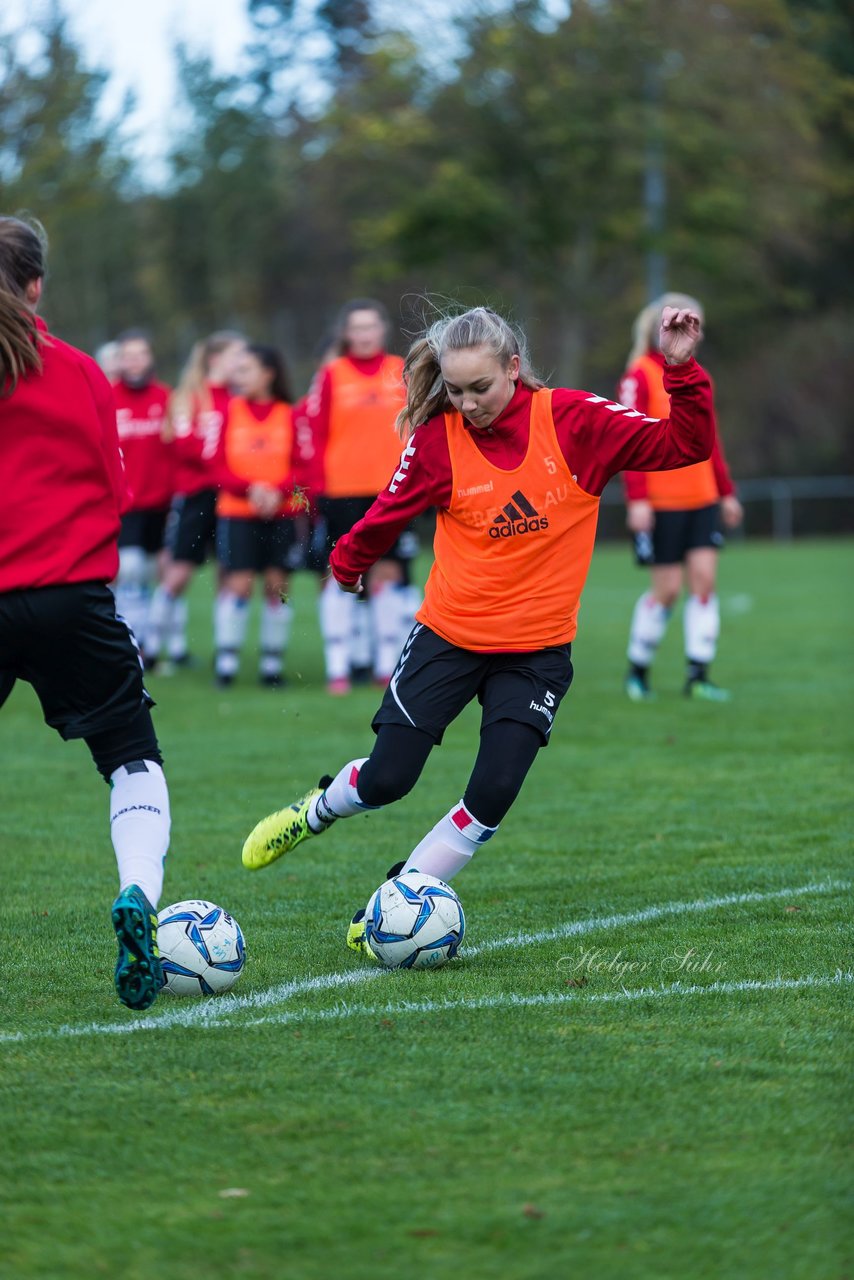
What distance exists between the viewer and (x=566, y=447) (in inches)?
204

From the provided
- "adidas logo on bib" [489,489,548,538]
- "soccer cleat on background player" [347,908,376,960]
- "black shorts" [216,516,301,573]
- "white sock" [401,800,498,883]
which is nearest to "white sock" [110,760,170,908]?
"soccer cleat on background player" [347,908,376,960]

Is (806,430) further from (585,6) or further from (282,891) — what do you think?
(282,891)

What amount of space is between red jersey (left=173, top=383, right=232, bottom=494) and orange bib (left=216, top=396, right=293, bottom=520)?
6.1 inches

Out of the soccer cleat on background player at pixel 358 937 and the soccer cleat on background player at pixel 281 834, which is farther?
the soccer cleat on background player at pixel 281 834

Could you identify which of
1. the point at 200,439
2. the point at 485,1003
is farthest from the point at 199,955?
the point at 200,439

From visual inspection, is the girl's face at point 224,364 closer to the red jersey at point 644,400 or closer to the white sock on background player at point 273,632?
the white sock on background player at point 273,632

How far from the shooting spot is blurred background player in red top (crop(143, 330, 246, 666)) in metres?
13.2

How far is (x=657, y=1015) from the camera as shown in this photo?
438 cm

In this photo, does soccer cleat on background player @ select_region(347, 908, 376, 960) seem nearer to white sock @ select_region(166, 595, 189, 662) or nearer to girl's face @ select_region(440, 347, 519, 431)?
girl's face @ select_region(440, 347, 519, 431)

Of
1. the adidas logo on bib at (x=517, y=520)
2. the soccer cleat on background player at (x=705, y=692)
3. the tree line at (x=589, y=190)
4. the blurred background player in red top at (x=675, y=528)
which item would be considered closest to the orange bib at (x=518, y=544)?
the adidas logo on bib at (x=517, y=520)

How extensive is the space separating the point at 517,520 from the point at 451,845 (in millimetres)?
1016

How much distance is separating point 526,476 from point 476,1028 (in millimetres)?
1719

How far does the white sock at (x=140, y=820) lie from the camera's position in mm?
4609

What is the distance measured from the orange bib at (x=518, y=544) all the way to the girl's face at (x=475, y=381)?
0.17m
